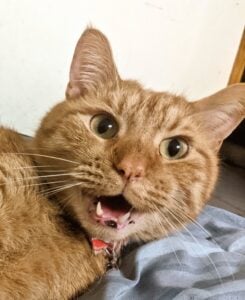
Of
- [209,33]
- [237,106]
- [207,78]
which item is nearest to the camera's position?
[237,106]

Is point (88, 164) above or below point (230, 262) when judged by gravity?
above

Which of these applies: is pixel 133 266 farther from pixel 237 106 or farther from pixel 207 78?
pixel 207 78

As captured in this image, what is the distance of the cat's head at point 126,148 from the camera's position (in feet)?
3.43

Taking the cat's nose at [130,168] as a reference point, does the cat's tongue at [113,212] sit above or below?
below

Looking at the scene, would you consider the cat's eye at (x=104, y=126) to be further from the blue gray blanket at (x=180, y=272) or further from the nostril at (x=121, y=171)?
the blue gray blanket at (x=180, y=272)

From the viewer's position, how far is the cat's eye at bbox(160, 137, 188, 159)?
118cm

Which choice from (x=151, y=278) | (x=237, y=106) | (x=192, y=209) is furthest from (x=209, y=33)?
(x=151, y=278)

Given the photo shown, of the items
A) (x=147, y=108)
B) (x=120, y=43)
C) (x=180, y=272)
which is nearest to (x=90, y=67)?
(x=147, y=108)

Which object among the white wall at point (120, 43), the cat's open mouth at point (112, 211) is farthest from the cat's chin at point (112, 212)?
the white wall at point (120, 43)

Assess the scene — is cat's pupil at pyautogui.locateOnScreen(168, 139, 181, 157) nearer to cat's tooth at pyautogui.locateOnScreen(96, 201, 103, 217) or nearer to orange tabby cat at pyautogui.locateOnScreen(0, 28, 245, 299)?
orange tabby cat at pyautogui.locateOnScreen(0, 28, 245, 299)

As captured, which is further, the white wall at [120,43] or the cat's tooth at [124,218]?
the white wall at [120,43]

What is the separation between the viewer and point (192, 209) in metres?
1.20

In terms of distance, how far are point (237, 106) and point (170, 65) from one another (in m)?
1.26

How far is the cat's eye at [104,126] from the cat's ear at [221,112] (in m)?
0.27
